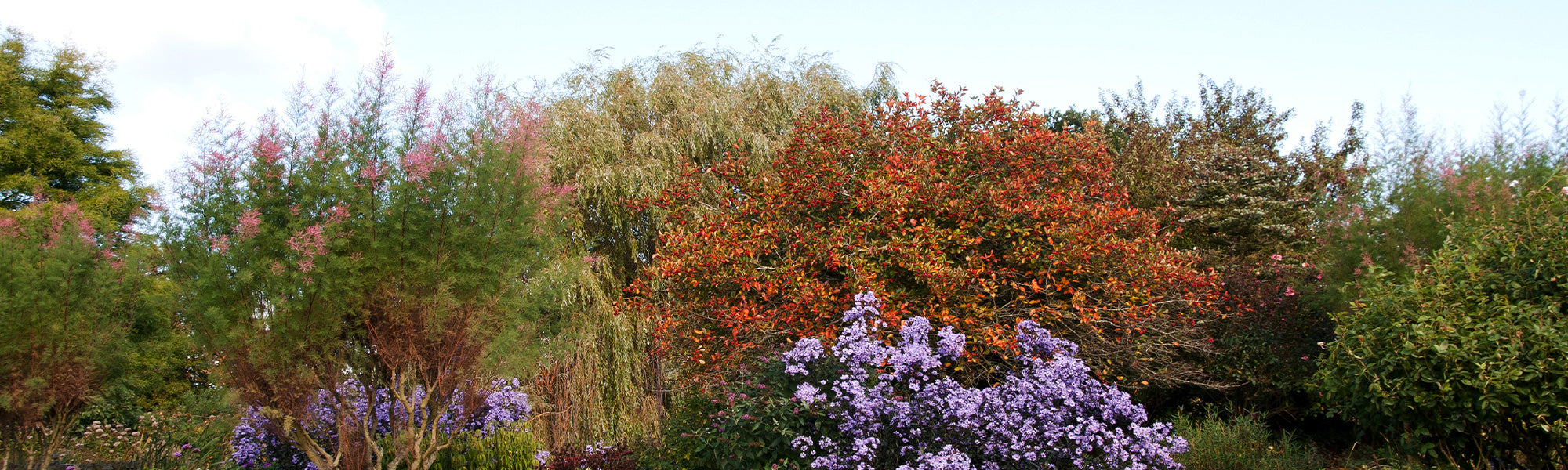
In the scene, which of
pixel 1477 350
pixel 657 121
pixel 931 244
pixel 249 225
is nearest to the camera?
pixel 1477 350

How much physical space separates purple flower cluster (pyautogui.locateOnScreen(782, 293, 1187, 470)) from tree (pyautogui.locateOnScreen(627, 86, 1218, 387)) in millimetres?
785

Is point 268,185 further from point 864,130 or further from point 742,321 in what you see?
point 864,130

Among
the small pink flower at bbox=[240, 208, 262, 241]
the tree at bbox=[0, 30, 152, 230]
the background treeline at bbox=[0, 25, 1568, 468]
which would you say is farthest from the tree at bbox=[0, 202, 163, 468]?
the tree at bbox=[0, 30, 152, 230]

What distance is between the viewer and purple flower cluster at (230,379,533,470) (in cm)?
600

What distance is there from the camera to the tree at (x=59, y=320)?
5914 millimetres

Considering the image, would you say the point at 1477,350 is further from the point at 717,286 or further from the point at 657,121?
the point at 657,121

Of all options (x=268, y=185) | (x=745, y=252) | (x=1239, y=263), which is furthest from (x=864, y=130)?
(x=1239, y=263)

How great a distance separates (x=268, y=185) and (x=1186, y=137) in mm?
17104

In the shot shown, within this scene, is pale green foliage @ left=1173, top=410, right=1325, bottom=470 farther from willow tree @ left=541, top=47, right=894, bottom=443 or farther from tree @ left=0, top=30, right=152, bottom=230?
tree @ left=0, top=30, right=152, bottom=230

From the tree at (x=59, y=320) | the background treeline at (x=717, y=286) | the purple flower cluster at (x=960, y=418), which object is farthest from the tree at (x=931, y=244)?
the tree at (x=59, y=320)

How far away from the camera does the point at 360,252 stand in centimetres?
528

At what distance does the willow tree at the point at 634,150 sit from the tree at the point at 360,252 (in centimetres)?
273

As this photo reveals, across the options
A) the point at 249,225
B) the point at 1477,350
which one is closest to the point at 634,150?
the point at 249,225

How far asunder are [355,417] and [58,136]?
12179 mm
